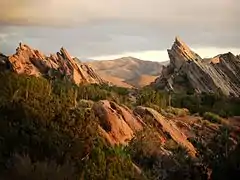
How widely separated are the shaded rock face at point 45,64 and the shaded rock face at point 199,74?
18.5m

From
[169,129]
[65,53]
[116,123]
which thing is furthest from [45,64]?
[116,123]

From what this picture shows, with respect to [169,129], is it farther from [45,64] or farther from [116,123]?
[45,64]

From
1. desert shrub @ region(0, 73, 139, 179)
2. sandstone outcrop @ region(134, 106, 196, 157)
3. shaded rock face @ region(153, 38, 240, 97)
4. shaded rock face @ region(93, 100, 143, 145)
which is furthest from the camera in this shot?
shaded rock face @ region(153, 38, 240, 97)

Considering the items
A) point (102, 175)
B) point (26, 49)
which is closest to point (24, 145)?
point (102, 175)

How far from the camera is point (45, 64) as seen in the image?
10488cm

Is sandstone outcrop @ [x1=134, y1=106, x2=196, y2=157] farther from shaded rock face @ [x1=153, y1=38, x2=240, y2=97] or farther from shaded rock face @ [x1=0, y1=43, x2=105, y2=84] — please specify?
shaded rock face @ [x1=153, y1=38, x2=240, y2=97]

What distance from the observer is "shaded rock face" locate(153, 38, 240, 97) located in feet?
324

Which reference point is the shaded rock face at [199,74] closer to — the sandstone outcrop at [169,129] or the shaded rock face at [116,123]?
the sandstone outcrop at [169,129]

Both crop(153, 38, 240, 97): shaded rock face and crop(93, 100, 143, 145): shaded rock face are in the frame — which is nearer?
crop(93, 100, 143, 145): shaded rock face

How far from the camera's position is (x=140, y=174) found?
2112 centimetres

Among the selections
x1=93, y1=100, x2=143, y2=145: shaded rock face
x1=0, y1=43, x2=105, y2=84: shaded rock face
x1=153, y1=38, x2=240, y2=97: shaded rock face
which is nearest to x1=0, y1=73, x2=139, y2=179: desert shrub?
x1=93, y1=100, x2=143, y2=145: shaded rock face

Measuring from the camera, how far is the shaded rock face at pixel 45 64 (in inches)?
3888

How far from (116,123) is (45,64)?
72986 millimetres

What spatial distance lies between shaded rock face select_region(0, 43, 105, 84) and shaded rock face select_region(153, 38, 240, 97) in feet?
60.6
